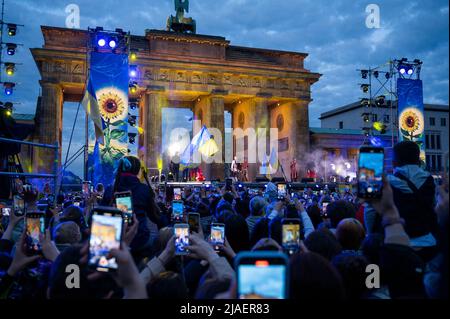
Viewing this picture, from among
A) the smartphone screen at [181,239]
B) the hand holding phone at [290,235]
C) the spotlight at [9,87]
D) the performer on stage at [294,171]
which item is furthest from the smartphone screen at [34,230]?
the performer on stage at [294,171]

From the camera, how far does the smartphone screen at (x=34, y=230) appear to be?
4.10m

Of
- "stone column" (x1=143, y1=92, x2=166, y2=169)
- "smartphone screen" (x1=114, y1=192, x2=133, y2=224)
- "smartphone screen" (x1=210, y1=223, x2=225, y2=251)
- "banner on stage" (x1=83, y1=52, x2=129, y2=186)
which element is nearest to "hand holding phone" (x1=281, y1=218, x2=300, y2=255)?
"smartphone screen" (x1=210, y1=223, x2=225, y2=251)

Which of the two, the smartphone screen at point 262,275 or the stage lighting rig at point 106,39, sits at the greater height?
the stage lighting rig at point 106,39

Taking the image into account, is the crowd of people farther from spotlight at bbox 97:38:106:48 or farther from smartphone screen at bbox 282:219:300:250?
spotlight at bbox 97:38:106:48

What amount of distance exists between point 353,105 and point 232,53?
34728 millimetres

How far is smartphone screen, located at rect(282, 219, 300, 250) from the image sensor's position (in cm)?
406

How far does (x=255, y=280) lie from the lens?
2070 mm

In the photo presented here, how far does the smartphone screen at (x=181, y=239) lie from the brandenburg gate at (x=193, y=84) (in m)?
39.7

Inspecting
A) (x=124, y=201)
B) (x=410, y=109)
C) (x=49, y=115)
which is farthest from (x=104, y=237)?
(x=49, y=115)

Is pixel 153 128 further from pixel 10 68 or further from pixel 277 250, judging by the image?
pixel 277 250

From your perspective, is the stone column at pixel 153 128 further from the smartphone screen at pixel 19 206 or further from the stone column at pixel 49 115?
the smartphone screen at pixel 19 206

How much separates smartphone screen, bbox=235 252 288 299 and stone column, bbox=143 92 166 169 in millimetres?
43211

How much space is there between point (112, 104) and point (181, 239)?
17.4m

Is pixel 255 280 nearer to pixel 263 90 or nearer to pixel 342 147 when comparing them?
pixel 263 90
